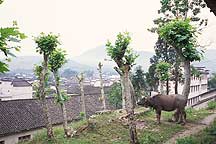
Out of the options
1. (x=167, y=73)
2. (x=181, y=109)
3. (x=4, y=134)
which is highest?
(x=167, y=73)

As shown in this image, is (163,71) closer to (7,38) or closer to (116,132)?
(116,132)

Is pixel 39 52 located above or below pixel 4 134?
above

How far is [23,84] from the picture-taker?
54.9 metres

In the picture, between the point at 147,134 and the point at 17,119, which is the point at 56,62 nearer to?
the point at 147,134

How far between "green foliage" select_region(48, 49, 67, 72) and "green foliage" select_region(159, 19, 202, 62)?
5.00 metres

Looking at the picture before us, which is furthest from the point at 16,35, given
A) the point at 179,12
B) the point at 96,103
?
the point at 96,103

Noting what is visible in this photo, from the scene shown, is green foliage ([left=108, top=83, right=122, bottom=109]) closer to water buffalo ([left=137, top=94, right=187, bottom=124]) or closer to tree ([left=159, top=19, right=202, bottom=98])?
water buffalo ([left=137, top=94, right=187, bottom=124])

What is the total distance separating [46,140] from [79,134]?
155 cm

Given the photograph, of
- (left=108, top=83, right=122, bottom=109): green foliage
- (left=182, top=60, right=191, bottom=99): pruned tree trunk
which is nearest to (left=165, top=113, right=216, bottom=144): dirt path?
(left=182, top=60, right=191, bottom=99): pruned tree trunk

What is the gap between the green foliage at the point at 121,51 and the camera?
1213cm

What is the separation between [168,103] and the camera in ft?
Answer: 48.9

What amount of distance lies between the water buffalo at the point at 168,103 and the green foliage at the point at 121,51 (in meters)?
3.76

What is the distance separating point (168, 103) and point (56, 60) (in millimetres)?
5968

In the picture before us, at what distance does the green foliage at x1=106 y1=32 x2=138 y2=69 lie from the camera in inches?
478
